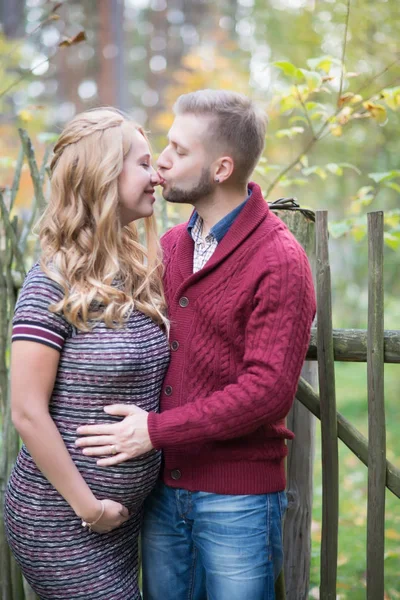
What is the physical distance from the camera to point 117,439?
1860mm

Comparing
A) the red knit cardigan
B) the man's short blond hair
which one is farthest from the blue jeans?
the man's short blond hair

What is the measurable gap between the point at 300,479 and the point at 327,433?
0.28 metres

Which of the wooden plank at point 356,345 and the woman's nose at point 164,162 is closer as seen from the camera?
the woman's nose at point 164,162

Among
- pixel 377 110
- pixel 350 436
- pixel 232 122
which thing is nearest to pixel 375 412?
pixel 350 436

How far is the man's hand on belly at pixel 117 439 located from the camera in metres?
1.86

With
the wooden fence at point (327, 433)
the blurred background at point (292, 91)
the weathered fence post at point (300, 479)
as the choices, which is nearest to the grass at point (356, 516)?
the blurred background at point (292, 91)

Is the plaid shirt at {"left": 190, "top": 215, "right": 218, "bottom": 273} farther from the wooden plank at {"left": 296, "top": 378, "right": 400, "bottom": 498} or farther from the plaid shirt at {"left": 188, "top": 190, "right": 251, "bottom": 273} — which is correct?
the wooden plank at {"left": 296, "top": 378, "right": 400, "bottom": 498}

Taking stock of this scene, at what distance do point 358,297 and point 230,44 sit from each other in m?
6.08

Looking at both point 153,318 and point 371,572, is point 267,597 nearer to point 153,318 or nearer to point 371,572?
point 371,572

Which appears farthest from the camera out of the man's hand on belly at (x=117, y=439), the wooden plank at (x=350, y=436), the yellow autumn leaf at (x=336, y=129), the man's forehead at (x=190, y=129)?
the yellow autumn leaf at (x=336, y=129)

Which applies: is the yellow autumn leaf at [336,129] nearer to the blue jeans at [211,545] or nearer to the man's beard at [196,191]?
the man's beard at [196,191]

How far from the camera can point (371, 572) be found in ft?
7.38

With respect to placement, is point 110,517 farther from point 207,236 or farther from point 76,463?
point 207,236

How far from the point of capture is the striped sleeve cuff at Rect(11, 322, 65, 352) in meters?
1.75
